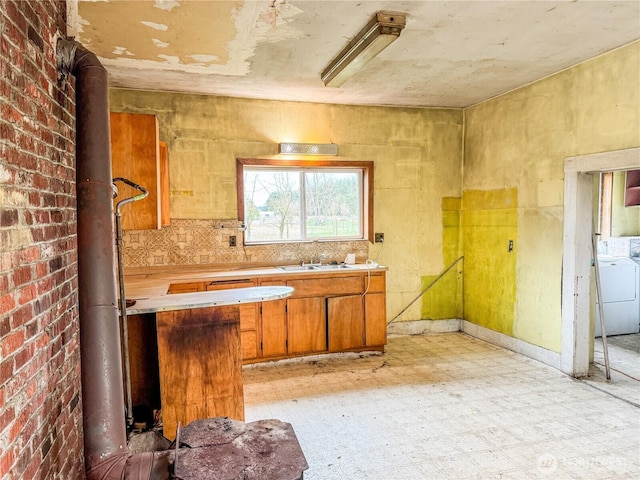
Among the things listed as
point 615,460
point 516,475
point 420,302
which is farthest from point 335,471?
point 420,302

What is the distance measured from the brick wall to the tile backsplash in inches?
91.1

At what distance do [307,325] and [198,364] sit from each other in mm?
1665

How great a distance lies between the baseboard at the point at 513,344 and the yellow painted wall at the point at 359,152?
330 mm

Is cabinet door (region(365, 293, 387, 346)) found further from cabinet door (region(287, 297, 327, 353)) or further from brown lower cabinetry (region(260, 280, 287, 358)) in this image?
brown lower cabinetry (region(260, 280, 287, 358))

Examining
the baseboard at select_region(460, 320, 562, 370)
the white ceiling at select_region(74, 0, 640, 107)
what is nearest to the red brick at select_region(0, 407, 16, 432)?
the white ceiling at select_region(74, 0, 640, 107)

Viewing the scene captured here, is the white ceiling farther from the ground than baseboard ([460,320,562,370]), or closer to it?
farther from the ground

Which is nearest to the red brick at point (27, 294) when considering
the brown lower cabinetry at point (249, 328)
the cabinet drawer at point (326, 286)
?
the brown lower cabinetry at point (249, 328)

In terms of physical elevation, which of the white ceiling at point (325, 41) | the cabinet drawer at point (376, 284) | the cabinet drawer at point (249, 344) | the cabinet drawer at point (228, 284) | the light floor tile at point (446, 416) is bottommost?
the light floor tile at point (446, 416)

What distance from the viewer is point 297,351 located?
4117mm

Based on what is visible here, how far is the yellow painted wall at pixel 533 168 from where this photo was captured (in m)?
3.32

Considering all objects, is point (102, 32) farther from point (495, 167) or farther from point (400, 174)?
point (495, 167)

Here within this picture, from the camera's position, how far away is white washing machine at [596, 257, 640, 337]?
4754mm

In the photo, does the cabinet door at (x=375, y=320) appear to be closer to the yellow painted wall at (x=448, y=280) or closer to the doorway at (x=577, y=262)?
the yellow painted wall at (x=448, y=280)

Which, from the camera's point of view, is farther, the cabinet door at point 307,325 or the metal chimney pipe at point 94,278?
the cabinet door at point 307,325
